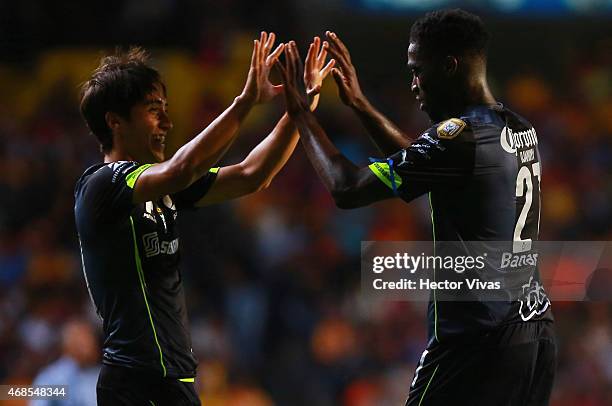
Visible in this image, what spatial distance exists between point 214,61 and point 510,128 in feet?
19.4

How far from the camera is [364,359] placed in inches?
275

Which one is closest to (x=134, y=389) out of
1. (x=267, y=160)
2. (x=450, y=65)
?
(x=267, y=160)

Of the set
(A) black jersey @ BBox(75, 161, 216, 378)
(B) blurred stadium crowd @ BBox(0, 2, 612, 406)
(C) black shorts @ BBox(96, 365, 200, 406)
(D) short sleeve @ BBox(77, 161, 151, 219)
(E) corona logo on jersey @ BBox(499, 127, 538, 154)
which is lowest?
(B) blurred stadium crowd @ BBox(0, 2, 612, 406)

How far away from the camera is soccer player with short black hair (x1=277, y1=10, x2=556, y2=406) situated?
11.1ft

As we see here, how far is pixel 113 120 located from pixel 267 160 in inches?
26.4

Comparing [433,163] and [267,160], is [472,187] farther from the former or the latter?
[267,160]

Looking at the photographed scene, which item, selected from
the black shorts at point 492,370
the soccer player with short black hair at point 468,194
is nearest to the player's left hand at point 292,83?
the soccer player with short black hair at point 468,194

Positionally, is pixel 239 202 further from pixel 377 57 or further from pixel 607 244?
pixel 607 244

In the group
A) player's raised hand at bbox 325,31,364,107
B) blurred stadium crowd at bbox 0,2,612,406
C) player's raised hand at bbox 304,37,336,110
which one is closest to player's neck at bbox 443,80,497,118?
player's raised hand at bbox 325,31,364,107

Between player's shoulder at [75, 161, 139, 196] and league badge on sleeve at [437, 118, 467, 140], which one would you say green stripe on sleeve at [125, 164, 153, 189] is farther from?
league badge on sleeve at [437, 118, 467, 140]

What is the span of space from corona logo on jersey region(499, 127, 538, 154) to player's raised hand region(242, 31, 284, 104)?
36.0 inches

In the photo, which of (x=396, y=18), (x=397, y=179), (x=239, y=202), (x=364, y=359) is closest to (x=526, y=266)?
(x=397, y=179)

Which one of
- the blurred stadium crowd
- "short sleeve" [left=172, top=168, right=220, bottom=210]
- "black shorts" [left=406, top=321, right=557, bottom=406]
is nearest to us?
"black shorts" [left=406, top=321, right=557, bottom=406]

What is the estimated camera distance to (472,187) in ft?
11.2
